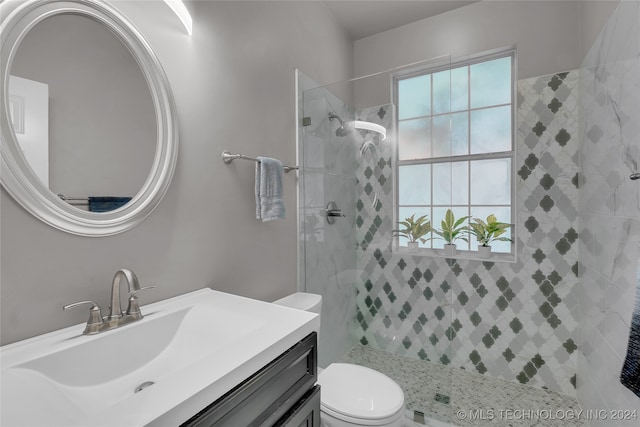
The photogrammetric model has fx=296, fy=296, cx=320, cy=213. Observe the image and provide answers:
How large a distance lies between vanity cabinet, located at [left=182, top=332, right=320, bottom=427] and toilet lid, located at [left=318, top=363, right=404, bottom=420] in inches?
16.8

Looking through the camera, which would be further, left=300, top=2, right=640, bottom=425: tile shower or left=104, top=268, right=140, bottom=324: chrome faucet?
left=300, top=2, right=640, bottom=425: tile shower

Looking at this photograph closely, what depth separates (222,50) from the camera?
56.3 inches

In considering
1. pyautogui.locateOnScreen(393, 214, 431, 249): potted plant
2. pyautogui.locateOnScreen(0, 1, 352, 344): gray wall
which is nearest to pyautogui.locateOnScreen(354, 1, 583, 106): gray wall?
pyautogui.locateOnScreen(0, 1, 352, 344): gray wall

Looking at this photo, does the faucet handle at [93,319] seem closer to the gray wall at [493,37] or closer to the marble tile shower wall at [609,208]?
the gray wall at [493,37]

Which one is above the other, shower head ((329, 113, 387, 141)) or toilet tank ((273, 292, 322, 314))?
shower head ((329, 113, 387, 141))

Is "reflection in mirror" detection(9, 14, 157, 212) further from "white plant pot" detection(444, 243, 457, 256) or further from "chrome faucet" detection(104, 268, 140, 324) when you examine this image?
"white plant pot" detection(444, 243, 457, 256)

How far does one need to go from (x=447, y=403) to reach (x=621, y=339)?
96 centimetres

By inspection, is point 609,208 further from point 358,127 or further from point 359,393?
point 359,393

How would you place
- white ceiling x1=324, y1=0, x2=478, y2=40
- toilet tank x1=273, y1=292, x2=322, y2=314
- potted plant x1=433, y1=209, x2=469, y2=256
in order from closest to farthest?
toilet tank x1=273, y1=292, x2=322, y2=314 → potted plant x1=433, y1=209, x2=469, y2=256 → white ceiling x1=324, y1=0, x2=478, y2=40

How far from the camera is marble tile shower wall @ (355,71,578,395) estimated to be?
1.99 m

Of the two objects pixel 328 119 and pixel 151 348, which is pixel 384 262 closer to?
pixel 328 119

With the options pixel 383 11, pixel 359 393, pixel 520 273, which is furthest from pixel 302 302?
pixel 383 11

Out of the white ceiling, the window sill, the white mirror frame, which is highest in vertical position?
the white ceiling

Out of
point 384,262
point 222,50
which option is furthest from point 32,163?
point 384,262
